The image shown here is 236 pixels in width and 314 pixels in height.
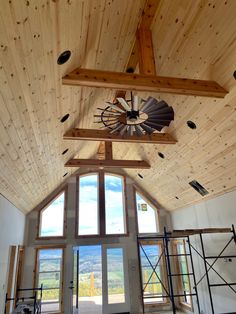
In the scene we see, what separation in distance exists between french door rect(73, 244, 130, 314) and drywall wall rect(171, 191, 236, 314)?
96.8 inches

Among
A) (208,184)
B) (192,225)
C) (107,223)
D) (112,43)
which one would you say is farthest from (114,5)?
(107,223)

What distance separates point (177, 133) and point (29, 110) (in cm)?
295

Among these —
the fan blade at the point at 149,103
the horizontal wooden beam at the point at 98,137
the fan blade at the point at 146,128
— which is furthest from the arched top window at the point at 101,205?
the fan blade at the point at 149,103

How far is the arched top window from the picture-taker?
8703 millimetres

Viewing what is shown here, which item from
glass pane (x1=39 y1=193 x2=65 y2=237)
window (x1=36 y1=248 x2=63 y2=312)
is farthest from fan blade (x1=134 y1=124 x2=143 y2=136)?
window (x1=36 y1=248 x2=63 y2=312)

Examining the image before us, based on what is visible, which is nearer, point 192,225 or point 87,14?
point 87,14

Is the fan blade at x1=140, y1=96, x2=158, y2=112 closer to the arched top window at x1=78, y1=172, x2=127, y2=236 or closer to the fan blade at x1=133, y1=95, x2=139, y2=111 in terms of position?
the fan blade at x1=133, y1=95, x2=139, y2=111

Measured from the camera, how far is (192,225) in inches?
302

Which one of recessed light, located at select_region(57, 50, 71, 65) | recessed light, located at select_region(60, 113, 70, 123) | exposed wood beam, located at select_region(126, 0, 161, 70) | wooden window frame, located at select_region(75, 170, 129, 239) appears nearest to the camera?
recessed light, located at select_region(57, 50, 71, 65)

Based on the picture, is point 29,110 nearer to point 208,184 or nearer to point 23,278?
point 208,184

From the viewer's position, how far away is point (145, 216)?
9.17m

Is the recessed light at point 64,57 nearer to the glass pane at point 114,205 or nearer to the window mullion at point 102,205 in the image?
the window mullion at point 102,205

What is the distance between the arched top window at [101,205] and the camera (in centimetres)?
870

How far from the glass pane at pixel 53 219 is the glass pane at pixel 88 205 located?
0.66m
